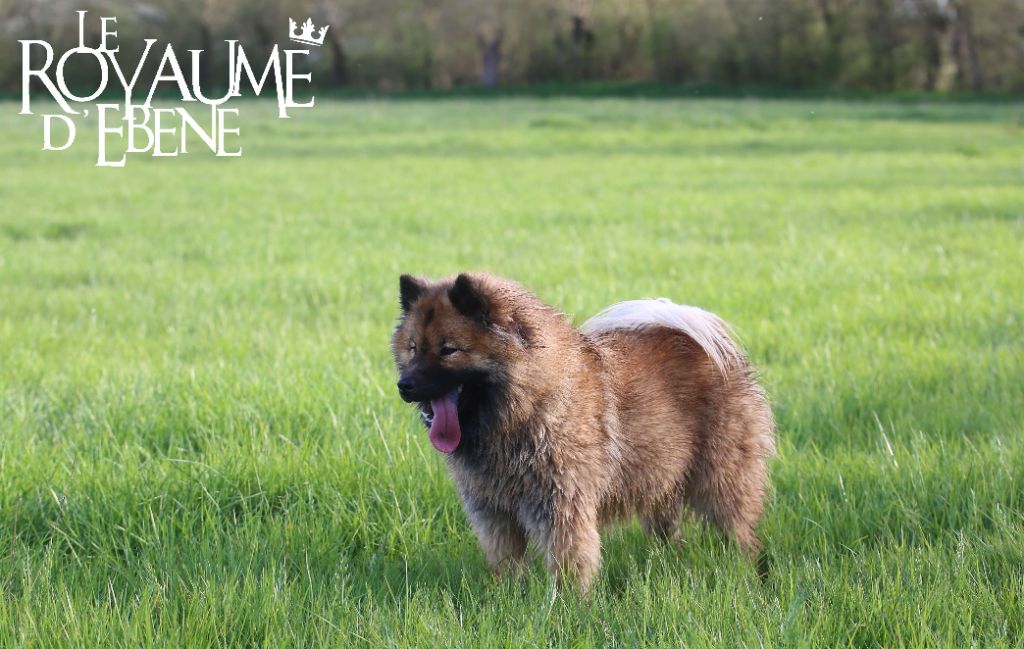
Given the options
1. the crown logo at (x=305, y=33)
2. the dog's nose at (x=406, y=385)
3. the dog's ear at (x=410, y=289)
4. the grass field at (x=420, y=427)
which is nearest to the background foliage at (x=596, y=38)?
the crown logo at (x=305, y=33)

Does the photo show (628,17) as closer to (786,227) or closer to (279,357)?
(786,227)

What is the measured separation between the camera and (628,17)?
6019 cm

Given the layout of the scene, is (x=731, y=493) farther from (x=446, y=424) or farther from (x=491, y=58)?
(x=491, y=58)

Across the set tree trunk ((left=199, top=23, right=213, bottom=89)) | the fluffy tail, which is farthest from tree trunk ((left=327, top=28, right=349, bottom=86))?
the fluffy tail

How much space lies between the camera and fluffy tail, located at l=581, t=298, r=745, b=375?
134 inches

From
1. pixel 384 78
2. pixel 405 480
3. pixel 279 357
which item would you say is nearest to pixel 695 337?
pixel 405 480

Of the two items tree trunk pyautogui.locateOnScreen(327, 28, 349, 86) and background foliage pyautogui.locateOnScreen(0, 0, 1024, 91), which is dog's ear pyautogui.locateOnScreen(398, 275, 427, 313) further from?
tree trunk pyautogui.locateOnScreen(327, 28, 349, 86)

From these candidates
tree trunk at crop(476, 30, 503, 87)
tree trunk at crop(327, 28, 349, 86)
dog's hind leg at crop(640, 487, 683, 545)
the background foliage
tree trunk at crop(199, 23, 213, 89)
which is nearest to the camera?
dog's hind leg at crop(640, 487, 683, 545)

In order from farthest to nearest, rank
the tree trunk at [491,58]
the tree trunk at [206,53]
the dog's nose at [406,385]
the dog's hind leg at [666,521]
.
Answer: the tree trunk at [206,53]
the tree trunk at [491,58]
the dog's hind leg at [666,521]
the dog's nose at [406,385]

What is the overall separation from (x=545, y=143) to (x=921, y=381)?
19687 mm

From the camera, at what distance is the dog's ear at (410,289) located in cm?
313

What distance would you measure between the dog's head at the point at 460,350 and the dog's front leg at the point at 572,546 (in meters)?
0.37

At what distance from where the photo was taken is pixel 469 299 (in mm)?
2947

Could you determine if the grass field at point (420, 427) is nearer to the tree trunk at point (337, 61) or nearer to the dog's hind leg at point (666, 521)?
the dog's hind leg at point (666, 521)
